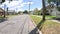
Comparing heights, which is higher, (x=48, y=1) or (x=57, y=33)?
(x=48, y=1)

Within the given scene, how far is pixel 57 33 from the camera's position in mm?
12680

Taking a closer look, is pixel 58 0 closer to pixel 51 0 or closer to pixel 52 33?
pixel 51 0

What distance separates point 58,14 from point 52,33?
1298 inches

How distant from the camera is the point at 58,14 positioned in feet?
149

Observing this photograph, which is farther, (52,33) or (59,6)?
(59,6)

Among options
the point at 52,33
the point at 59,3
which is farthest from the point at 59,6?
the point at 52,33

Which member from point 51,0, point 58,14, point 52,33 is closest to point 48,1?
point 51,0

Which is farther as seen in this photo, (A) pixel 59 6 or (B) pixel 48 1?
(B) pixel 48 1

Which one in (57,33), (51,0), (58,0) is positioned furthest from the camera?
(51,0)

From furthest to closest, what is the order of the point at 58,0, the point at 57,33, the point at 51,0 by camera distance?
the point at 51,0
the point at 58,0
the point at 57,33

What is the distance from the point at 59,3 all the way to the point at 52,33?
28.2 m

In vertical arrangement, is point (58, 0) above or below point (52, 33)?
above

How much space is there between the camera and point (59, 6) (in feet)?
132

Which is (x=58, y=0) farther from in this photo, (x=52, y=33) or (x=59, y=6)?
(x=52, y=33)
